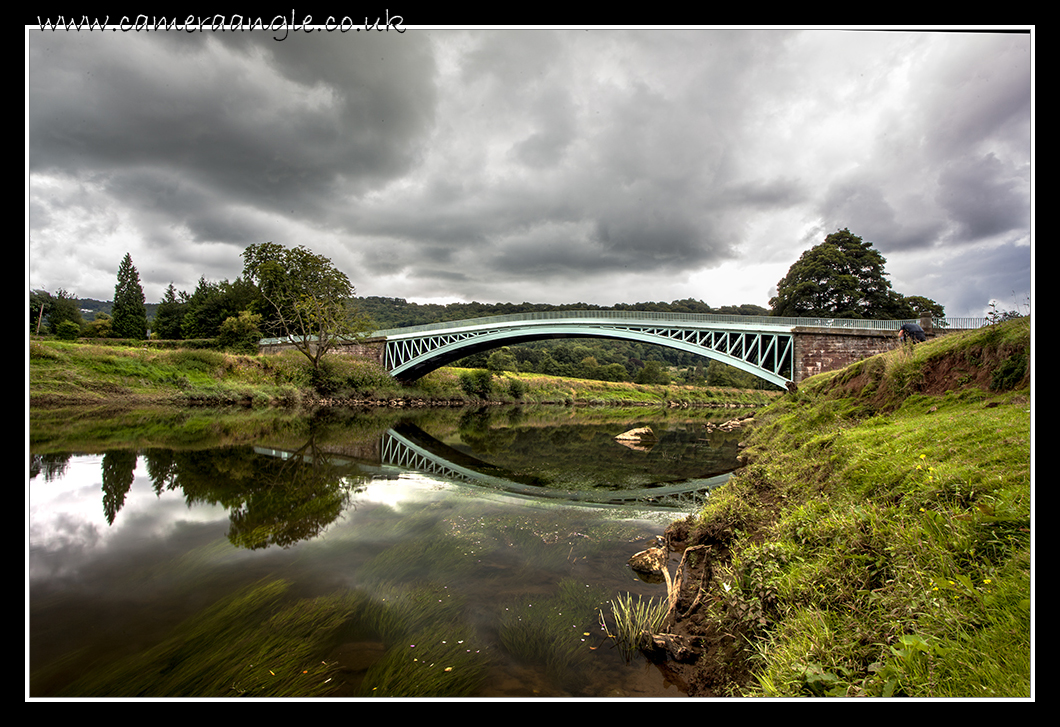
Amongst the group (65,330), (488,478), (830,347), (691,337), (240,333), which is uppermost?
(240,333)

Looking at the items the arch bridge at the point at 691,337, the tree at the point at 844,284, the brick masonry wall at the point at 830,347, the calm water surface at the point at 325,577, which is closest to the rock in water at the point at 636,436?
the arch bridge at the point at 691,337

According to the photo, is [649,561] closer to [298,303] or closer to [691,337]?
[691,337]

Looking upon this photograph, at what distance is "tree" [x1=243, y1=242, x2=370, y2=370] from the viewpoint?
30609 millimetres

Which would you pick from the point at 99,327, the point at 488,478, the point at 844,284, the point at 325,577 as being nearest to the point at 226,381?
the point at 99,327

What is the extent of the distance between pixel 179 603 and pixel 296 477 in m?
5.34

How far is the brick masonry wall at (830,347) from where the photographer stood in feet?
72.7

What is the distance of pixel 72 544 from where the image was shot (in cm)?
488

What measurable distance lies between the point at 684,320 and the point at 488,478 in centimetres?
2135

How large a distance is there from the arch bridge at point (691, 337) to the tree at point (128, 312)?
2723cm

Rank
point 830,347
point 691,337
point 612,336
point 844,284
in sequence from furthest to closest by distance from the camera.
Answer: point 844,284
point 612,336
point 691,337
point 830,347

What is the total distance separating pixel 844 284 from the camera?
3422 cm

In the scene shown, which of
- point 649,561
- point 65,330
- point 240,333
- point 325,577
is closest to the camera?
point 325,577
